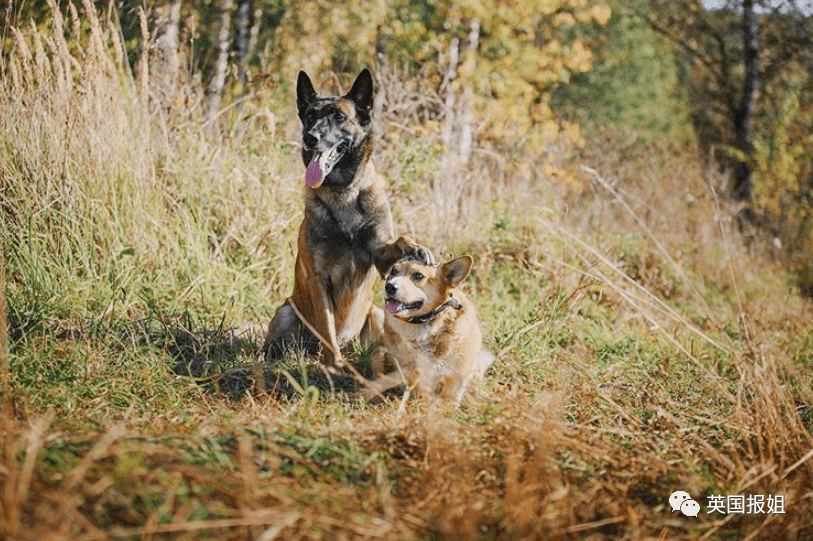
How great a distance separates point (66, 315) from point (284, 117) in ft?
9.37

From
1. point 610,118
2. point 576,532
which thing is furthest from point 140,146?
point 610,118

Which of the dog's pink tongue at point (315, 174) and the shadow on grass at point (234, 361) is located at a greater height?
the dog's pink tongue at point (315, 174)

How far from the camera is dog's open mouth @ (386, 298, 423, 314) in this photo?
11.0 feet

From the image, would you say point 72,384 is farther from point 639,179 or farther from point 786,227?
point 786,227

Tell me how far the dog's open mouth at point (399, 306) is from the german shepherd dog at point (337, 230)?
48 cm

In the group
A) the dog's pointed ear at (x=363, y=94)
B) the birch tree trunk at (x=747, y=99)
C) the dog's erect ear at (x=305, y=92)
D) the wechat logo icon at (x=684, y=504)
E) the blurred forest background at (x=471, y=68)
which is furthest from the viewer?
the birch tree trunk at (x=747, y=99)

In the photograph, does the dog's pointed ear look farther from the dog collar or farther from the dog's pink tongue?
the dog collar

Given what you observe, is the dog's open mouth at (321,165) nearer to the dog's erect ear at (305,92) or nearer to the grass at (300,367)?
the dog's erect ear at (305,92)

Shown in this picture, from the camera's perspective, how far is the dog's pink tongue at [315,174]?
3.82 metres

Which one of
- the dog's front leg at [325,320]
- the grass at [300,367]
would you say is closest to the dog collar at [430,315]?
the grass at [300,367]

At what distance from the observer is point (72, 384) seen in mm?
3035

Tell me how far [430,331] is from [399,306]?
24 cm

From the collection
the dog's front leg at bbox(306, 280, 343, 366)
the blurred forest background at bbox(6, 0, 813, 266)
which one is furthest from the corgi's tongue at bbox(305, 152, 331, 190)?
the blurred forest background at bbox(6, 0, 813, 266)

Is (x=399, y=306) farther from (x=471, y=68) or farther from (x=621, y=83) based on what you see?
(x=621, y=83)
